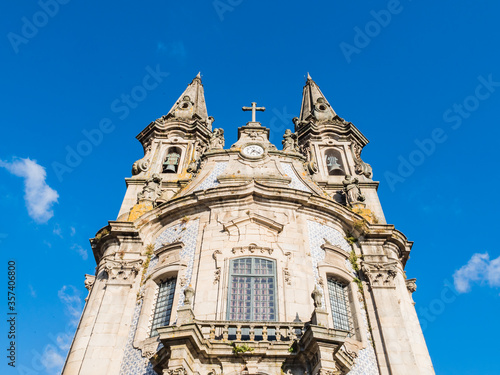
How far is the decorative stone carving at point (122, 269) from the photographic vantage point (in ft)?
54.4

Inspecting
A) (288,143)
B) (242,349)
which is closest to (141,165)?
(288,143)

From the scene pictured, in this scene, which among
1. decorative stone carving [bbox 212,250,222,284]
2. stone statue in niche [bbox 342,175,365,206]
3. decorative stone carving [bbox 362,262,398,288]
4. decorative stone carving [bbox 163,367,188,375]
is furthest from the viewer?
stone statue in niche [bbox 342,175,365,206]

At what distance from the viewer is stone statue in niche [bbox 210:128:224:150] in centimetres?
2259


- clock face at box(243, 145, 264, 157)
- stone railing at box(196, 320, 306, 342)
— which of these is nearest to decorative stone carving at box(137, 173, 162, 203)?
clock face at box(243, 145, 264, 157)

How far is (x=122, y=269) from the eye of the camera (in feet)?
55.0

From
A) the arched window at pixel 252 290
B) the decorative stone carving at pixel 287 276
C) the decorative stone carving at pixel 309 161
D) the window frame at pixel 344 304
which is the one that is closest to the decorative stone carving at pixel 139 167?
the decorative stone carving at pixel 309 161

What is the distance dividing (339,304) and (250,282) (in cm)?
325

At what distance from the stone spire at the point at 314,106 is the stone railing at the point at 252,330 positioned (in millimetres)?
16925

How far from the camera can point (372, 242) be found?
702 inches

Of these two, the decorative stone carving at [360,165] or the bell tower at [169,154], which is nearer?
the bell tower at [169,154]

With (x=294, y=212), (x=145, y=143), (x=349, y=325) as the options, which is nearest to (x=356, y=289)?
(x=349, y=325)

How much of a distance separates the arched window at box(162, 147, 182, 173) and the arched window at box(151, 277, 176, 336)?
29.3 ft

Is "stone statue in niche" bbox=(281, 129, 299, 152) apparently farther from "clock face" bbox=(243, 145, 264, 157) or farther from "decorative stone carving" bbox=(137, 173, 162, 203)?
"decorative stone carving" bbox=(137, 173, 162, 203)

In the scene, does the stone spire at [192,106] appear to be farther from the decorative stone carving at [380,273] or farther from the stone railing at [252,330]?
the stone railing at [252,330]
